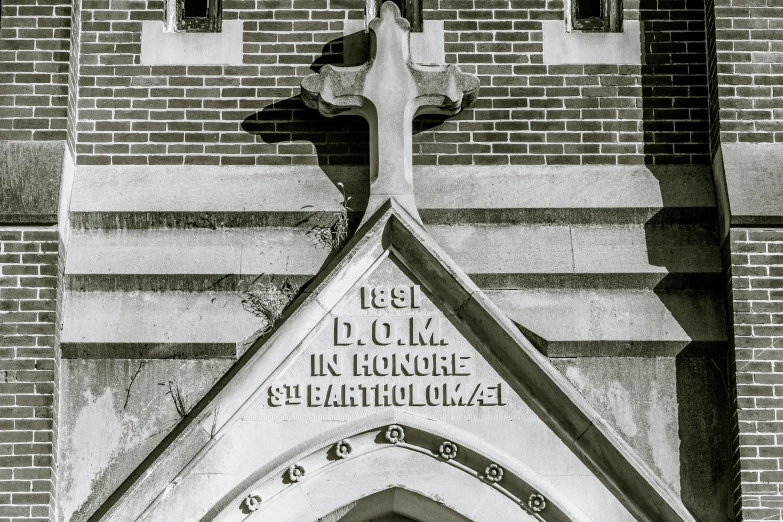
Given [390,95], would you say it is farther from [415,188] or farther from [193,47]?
[193,47]

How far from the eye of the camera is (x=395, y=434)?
394 inches

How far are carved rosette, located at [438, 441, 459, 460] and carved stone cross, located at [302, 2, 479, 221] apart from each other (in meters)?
1.69

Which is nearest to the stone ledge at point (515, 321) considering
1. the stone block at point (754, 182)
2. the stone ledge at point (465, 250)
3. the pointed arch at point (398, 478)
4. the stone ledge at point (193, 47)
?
the stone ledge at point (465, 250)

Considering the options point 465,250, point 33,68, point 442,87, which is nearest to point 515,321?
point 465,250

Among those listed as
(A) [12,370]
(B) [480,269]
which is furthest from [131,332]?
(B) [480,269]

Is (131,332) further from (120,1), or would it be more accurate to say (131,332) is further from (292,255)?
(120,1)

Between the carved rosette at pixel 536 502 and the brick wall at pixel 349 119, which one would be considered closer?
the carved rosette at pixel 536 502

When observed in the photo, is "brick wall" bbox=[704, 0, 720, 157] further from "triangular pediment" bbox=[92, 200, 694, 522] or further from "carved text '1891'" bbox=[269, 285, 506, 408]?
"carved text '1891'" bbox=[269, 285, 506, 408]

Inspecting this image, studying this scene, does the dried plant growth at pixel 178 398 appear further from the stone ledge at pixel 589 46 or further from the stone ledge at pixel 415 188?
the stone ledge at pixel 589 46

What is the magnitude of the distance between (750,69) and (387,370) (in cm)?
303

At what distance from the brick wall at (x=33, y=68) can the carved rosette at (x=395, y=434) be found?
2772 millimetres

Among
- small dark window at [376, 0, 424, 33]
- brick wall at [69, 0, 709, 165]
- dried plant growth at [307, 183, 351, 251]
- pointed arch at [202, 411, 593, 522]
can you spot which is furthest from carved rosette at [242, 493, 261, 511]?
small dark window at [376, 0, 424, 33]

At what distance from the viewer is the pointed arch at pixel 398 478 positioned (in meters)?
9.83

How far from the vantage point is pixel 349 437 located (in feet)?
32.7
